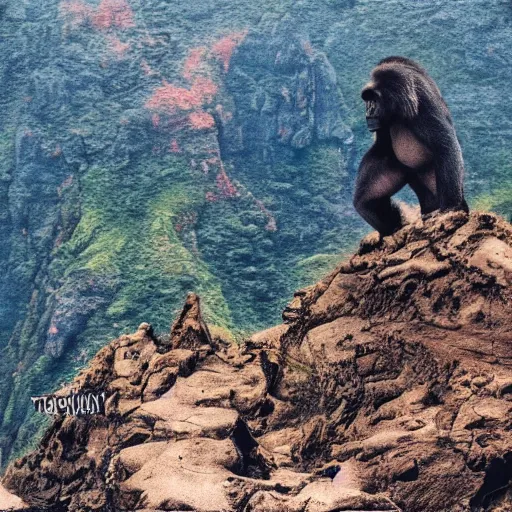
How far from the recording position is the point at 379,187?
8.16 meters

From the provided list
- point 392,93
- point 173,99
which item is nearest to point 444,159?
point 392,93

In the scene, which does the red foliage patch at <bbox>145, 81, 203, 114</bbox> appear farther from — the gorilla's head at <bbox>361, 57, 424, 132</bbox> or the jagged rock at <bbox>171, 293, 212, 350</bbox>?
the gorilla's head at <bbox>361, 57, 424, 132</bbox>

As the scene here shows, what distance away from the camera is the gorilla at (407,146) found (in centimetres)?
769

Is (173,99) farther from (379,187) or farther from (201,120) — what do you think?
(379,187)

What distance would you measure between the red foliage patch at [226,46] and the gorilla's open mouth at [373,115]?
15731 mm

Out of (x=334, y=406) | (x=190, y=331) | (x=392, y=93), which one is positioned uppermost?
(x=392, y=93)

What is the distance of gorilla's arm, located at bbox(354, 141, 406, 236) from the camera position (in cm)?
814

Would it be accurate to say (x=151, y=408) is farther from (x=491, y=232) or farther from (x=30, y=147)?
(x=30, y=147)

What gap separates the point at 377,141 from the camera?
8.14 meters

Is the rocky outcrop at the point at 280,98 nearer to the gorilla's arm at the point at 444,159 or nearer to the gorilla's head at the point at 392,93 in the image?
the gorilla's head at the point at 392,93

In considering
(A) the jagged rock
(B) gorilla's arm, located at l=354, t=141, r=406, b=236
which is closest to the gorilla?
(B) gorilla's arm, located at l=354, t=141, r=406, b=236

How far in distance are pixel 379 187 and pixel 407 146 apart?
464 millimetres

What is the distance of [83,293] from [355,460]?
1298 cm

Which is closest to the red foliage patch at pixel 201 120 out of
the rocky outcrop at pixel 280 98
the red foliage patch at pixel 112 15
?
the rocky outcrop at pixel 280 98
